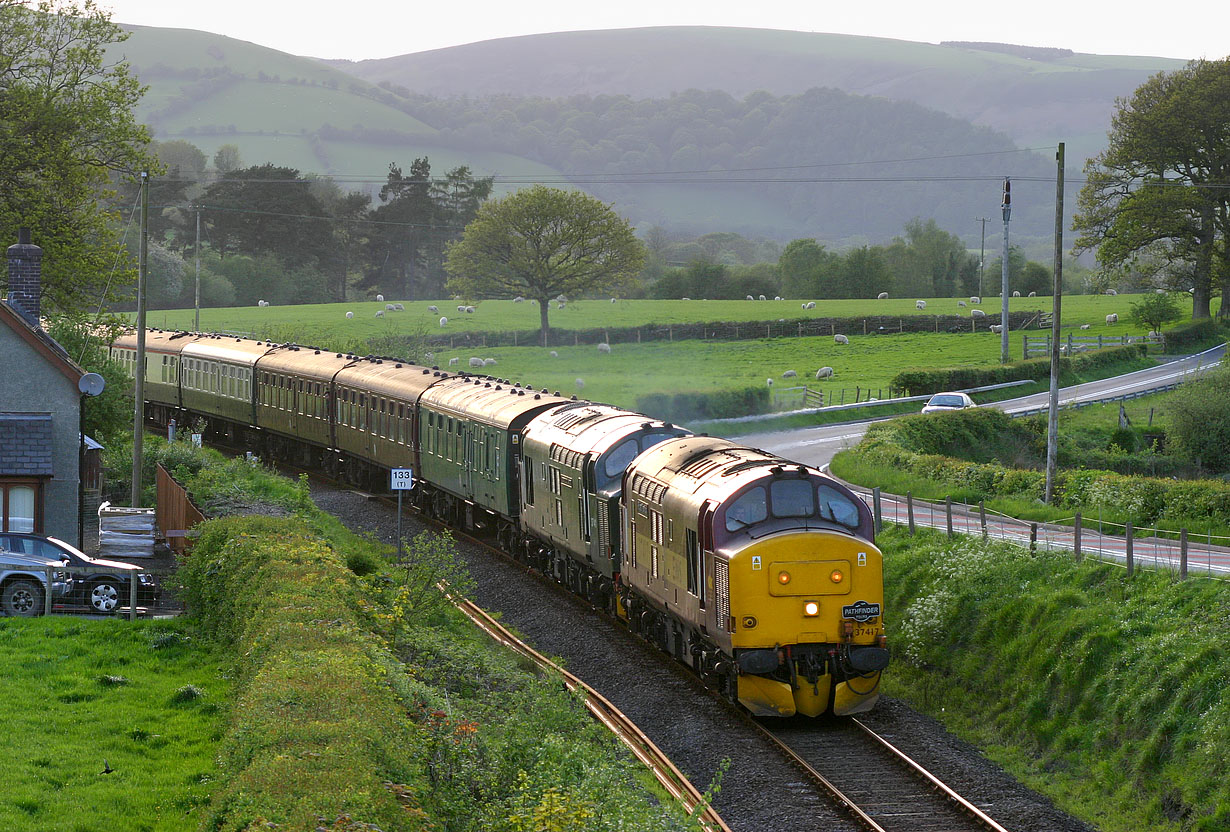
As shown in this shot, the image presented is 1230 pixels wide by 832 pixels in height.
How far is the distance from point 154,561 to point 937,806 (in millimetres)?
19875

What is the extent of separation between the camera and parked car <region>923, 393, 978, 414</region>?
56.8 metres

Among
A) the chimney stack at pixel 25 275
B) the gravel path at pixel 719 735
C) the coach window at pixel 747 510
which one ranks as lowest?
the gravel path at pixel 719 735

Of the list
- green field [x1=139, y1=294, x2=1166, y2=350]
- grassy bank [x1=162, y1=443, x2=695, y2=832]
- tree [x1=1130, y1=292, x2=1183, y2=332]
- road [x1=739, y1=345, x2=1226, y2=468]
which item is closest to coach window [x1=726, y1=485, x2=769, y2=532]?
grassy bank [x1=162, y1=443, x2=695, y2=832]

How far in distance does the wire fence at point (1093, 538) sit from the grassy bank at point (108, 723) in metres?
13.5

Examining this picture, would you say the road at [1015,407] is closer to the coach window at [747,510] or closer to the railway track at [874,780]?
the coach window at [747,510]

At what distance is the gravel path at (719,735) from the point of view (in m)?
15.6

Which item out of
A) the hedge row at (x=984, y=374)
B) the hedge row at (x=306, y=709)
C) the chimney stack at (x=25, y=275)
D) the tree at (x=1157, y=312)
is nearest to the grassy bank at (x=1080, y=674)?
the hedge row at (x=306, y=709)

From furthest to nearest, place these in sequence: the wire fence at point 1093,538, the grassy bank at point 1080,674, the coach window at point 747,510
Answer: the wire fence at point 1093,538
the coach window at point 747,510
the grassy bank at point 1080,674

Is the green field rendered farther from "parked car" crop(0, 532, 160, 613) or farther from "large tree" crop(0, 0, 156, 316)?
"parked car" crop(0, 532, 160, 613)

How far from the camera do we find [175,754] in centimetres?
1521

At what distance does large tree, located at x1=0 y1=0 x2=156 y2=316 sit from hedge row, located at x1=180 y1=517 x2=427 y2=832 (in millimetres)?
25167

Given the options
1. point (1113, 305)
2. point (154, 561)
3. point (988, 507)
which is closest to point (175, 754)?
point (154, 561)

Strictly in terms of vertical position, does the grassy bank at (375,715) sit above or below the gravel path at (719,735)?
above

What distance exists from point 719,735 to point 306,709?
310 inches
